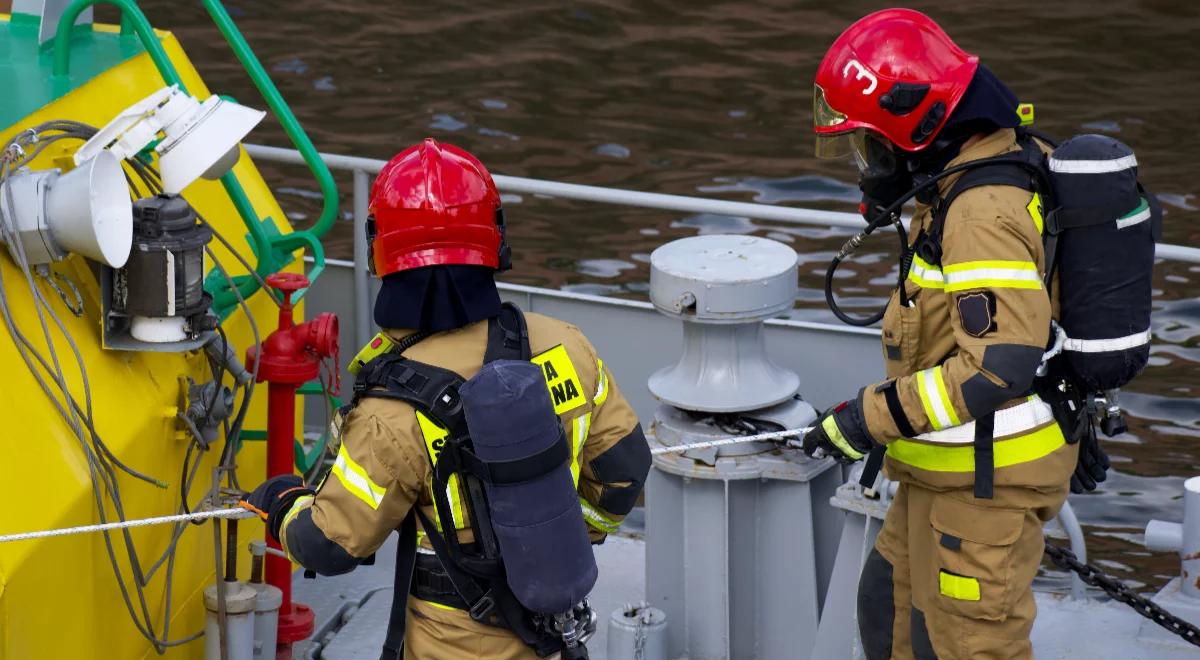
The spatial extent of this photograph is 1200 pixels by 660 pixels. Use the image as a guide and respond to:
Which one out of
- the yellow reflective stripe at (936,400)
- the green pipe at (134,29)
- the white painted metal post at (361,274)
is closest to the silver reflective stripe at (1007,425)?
the yellow reflective stripe at (936,400)

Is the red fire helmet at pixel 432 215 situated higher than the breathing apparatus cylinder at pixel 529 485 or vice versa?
the red fire helmet at pixel 432 215

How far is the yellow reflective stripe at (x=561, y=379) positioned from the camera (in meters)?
3.11

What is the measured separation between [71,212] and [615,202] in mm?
2010

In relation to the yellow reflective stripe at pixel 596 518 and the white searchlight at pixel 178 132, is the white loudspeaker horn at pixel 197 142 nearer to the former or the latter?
the white searchlight at pixel 178 132

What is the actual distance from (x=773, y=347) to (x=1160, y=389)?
13.9 ft

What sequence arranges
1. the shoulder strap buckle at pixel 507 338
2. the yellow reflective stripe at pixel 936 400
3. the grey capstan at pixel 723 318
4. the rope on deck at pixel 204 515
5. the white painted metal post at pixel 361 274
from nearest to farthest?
the shoulder strap buckle at pixel 507 338
the rope on deck at pixel 204 515
the yellow reflective stripe at pixel 936 400
the grey capstan at pixel 723 318
the white painted metal post at pixel 361 274

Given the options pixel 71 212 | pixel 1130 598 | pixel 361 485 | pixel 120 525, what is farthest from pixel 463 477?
pixel 1130 598

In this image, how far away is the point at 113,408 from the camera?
3.58 meters

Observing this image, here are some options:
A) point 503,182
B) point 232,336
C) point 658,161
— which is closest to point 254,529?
point 232,336

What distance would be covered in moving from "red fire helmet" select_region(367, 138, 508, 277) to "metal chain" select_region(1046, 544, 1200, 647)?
197cm

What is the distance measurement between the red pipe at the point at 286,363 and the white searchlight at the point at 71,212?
24.7 inches

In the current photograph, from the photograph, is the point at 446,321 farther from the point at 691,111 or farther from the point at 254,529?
the point at 691,111

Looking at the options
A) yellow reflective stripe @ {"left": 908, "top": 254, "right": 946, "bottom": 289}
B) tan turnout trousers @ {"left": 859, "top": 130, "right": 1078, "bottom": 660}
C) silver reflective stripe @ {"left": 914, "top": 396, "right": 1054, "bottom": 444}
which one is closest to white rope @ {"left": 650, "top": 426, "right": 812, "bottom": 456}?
tan turnout trousers @ {"left": 859, "top": 130, "right": 1078, "bottom": 660}

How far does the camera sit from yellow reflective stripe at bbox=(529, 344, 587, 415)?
311cm
